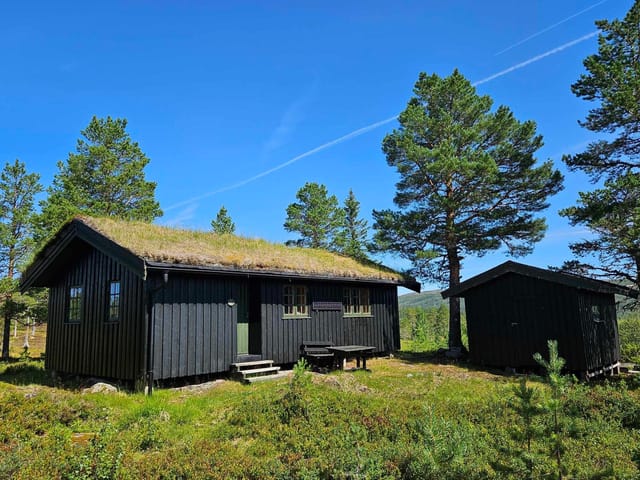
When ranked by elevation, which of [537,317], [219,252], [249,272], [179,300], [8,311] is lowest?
[537,317]

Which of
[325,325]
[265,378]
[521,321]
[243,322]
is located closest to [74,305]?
[243,322]

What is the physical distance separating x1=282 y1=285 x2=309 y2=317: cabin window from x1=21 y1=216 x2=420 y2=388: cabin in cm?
3

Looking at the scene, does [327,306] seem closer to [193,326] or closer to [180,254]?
[193,326]

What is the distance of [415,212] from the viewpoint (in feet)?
59.6

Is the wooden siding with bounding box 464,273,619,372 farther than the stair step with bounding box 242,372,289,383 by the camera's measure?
Yes

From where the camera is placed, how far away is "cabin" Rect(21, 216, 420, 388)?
10508 mm

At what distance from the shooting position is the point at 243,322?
12.8 metres

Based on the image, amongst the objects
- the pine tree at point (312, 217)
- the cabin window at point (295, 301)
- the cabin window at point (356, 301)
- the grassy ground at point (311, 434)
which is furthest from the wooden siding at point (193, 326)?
the pine tree at point (312, 217)

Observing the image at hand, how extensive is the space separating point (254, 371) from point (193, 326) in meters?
2.03

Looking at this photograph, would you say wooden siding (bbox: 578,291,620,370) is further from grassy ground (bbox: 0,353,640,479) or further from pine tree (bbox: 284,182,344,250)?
pine tree (bbox: 284,182,344,250)

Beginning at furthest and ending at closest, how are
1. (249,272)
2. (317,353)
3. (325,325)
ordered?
1. (325,325)
2. (317,353)
3. (249,272)

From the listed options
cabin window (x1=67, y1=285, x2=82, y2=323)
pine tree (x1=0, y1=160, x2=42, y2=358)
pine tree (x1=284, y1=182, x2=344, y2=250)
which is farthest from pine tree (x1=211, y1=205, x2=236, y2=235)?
cabin window (x1=67, y1=285, x2=82, y2=323)

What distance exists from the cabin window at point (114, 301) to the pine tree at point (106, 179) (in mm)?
12663

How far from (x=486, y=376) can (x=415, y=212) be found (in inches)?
309
